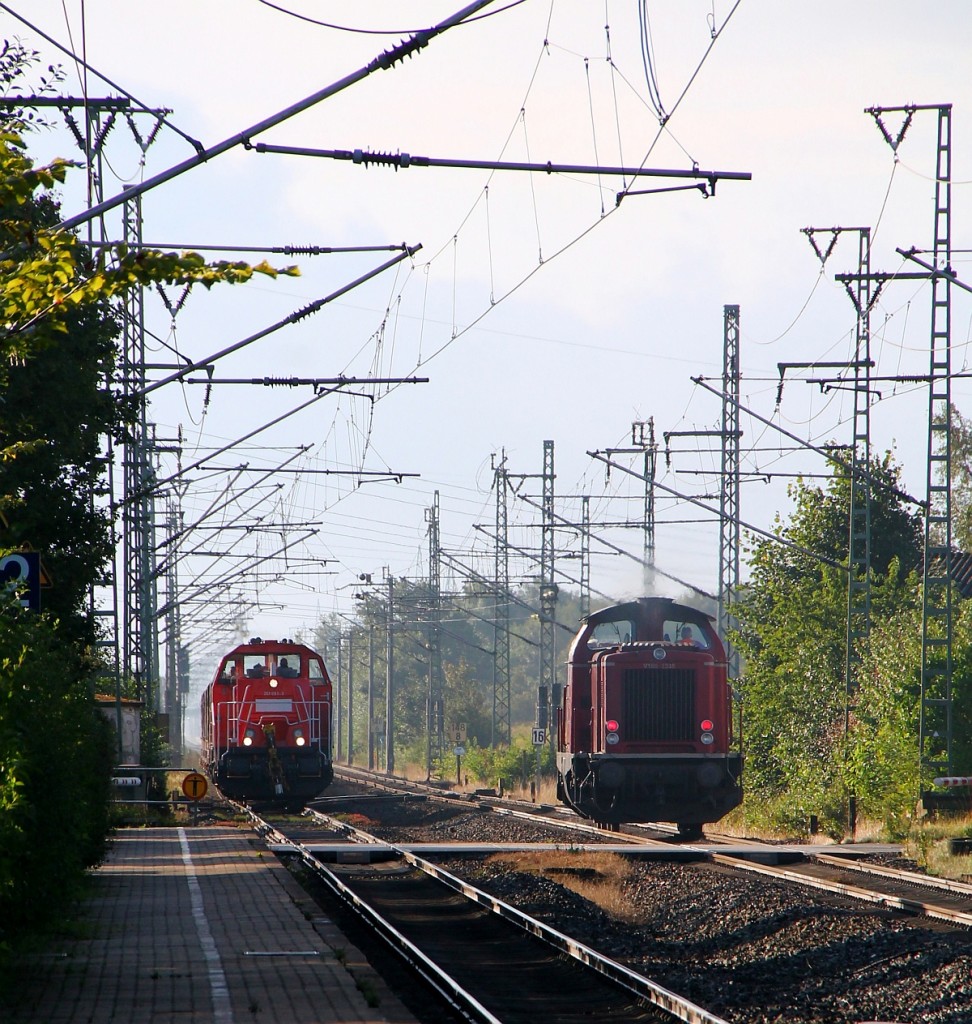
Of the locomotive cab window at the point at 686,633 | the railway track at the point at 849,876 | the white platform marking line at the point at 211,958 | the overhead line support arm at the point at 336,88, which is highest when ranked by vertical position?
the overhead line support arm at the point at 336,88

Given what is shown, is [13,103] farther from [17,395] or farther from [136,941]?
[136,941]

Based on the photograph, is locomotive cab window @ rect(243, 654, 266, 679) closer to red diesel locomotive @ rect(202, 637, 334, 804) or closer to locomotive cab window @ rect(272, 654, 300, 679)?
red diesel locomotive @ rect(202, 637, 334, 804)

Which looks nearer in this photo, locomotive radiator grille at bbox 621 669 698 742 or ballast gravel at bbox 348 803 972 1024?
ballast gravel at bbox 348 803 972 1024

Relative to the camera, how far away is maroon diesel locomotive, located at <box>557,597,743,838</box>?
2530 cm

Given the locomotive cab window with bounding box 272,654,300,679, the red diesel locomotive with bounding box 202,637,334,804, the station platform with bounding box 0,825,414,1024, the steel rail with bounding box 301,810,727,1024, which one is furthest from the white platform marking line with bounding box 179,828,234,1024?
the locomotive cab window with bounding box 272,654,300,679

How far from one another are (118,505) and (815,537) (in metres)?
23.6

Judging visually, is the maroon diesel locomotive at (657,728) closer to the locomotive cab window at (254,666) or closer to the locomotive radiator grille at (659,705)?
the locomotive radiator grille at (659,705)

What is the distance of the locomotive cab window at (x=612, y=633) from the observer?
2678 cm

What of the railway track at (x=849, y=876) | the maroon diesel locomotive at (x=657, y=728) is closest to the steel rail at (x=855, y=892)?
the railway track at (x=849, y=876)

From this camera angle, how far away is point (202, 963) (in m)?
12.8

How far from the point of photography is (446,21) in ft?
33.2

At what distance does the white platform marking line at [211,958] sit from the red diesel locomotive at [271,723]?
13.3 m

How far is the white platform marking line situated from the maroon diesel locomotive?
25.3ft

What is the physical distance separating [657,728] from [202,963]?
13944 millimetres
